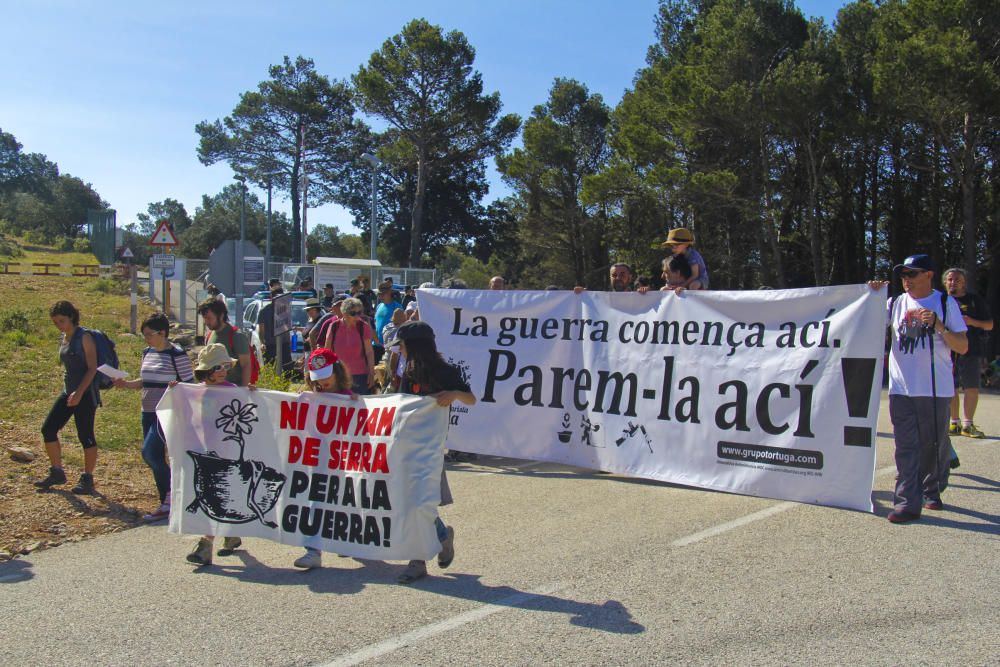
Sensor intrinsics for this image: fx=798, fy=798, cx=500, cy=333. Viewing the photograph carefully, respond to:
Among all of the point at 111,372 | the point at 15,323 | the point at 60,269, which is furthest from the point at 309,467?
the point at 60,269

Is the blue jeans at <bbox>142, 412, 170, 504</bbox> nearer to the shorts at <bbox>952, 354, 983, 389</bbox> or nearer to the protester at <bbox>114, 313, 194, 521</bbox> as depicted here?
the protester at <bbox>114, 313, 194, 521</bbox>

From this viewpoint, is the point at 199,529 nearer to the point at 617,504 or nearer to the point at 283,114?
the point at 617,504

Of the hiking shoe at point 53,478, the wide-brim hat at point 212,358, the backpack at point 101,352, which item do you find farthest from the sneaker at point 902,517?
the hiking shoe at point 53,478

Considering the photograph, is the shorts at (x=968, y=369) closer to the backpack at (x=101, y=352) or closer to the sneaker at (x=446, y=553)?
the sneaker at (x=446, y=553)

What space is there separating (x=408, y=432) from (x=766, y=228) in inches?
970

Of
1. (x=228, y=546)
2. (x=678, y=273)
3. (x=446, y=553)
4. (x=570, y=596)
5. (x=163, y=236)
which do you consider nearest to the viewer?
(x=570, y=596)

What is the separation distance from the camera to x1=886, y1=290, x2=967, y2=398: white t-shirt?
229 inches

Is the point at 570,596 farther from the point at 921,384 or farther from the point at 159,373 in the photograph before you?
the point at 159,373

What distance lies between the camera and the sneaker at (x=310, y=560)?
16.1 feet

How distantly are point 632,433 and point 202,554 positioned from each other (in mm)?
3743

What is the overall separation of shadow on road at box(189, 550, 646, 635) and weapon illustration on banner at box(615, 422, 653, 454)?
2.74 metres

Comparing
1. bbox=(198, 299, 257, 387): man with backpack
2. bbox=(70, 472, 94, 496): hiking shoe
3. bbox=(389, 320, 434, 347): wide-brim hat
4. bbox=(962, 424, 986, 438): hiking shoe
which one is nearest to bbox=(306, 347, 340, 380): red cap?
bbox=(389, 320, 434, 347): wide-brim hat

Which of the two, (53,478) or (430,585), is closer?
(430,585)

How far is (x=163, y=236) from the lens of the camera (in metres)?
14.7
